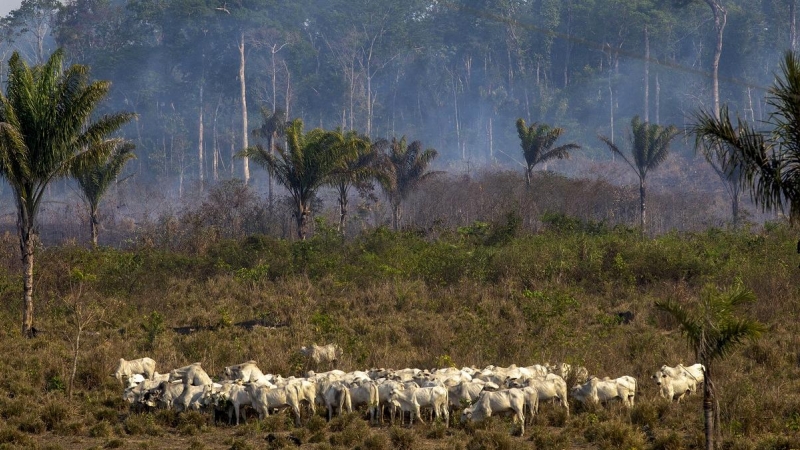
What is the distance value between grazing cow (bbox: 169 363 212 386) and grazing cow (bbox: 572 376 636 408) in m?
6.25

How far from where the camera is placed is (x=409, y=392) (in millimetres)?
13750

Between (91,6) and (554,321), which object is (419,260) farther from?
(91,6)

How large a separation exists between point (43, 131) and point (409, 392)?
11.4 m

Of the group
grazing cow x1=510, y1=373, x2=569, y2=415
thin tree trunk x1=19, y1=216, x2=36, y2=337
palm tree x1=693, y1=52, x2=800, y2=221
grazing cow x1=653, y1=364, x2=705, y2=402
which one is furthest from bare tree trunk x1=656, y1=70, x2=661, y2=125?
palm tree x1=693, y1=52, x2=800, y2=221

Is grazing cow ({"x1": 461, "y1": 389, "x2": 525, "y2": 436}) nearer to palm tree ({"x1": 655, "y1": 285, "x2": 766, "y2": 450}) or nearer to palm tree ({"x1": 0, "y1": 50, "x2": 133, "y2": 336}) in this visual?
palm tree ({"x1": 655, "y1": 285, "x2": 766, "y2": 450})

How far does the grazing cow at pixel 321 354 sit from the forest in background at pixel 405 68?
193 ft

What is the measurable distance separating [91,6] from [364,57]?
26.0m

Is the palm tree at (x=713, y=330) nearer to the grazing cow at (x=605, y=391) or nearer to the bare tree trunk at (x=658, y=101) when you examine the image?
the grazing cow at (x=605, y=391)

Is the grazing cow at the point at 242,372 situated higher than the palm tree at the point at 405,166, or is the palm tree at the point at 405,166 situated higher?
the palm tree at the point at 405,166

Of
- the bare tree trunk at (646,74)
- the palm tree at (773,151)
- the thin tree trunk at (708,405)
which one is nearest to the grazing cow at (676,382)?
the thin tree trunk at (708,405)

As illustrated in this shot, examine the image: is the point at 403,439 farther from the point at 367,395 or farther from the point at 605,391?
the point at 605,391

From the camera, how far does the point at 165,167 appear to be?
8000 centimetres

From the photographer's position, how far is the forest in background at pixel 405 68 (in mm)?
80625

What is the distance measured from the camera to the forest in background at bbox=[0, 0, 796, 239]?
8062 cm
